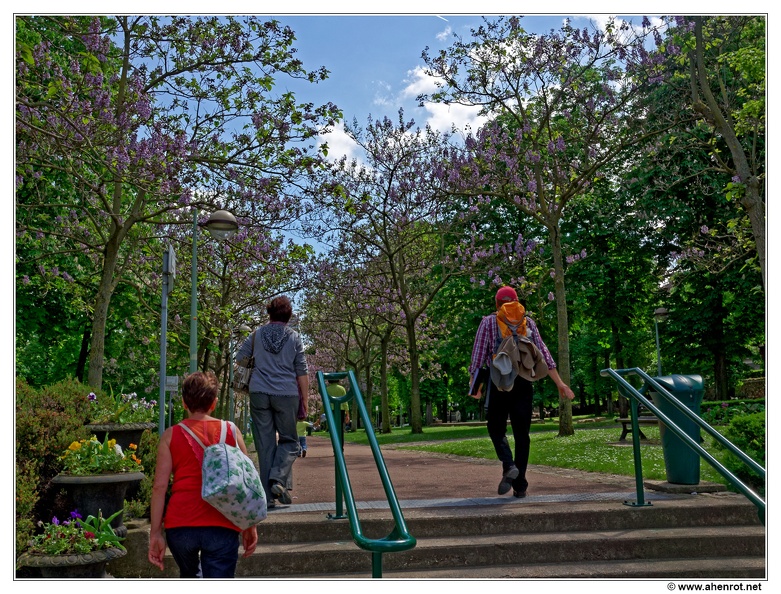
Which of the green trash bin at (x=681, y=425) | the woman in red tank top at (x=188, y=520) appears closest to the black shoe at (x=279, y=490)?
the woman in red tank top at (x=188, y=520)

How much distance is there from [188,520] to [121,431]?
4.02 meters

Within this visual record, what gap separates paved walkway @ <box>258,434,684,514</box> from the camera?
7.05 meters

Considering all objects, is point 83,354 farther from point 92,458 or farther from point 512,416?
point 512,416

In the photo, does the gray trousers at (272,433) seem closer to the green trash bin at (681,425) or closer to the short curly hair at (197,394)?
the short curly hair at (197,394)

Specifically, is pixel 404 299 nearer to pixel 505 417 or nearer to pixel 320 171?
pixel 320 171

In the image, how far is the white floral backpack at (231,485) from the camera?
3.73 meters

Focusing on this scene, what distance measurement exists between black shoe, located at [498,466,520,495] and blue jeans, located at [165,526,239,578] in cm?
385

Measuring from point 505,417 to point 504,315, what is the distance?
3.15 feet

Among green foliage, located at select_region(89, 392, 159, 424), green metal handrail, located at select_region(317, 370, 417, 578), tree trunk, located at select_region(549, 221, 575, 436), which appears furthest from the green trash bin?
tree trunk, located at select_region(549, 221, 575, 436)

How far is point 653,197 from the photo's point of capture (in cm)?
3045

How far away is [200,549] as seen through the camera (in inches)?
149

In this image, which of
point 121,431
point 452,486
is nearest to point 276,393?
point 121,431

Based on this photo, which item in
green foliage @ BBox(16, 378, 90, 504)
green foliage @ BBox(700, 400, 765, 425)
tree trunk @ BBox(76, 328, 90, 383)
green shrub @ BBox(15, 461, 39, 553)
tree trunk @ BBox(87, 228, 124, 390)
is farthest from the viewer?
tree trunk @ BBox(76, 328, 90, 383)

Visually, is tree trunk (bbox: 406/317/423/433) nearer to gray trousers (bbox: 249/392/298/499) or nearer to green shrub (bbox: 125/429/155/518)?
green shrub (bbox: 125/429/155/518)
